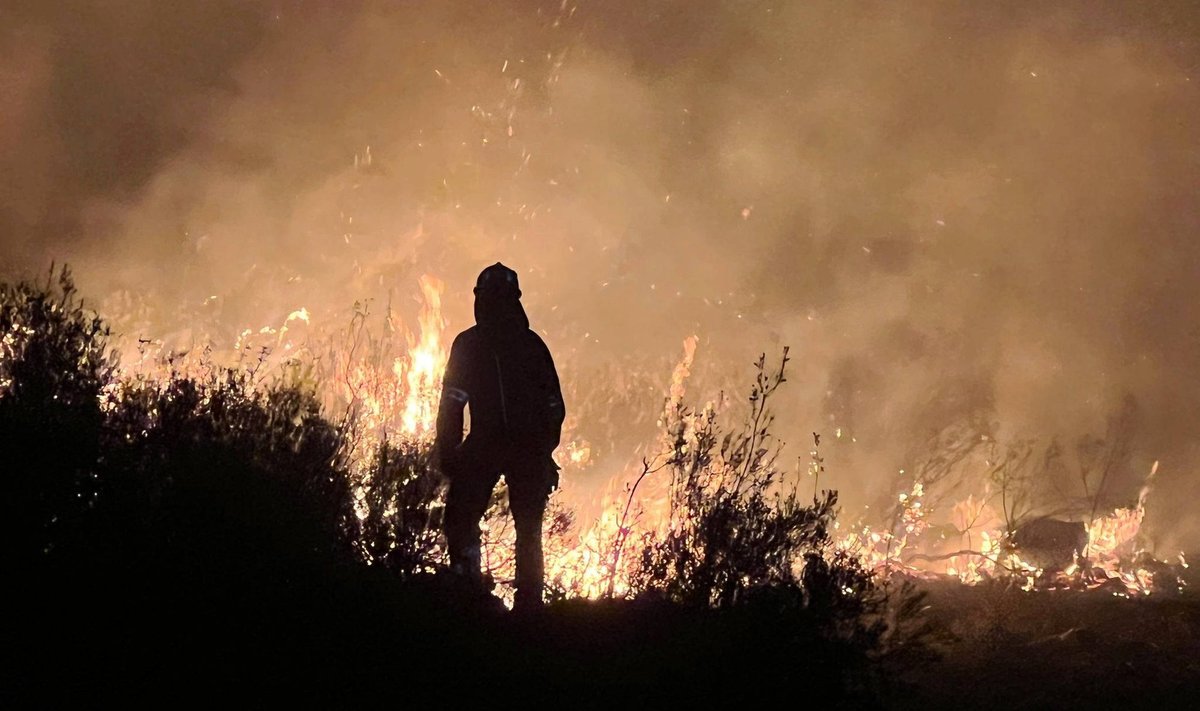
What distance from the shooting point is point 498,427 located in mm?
7285

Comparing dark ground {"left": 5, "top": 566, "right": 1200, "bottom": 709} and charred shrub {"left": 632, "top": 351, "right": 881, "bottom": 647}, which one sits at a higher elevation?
charred shrub {"left": 632, "top": 351, "right": 881, "bottom": 647}

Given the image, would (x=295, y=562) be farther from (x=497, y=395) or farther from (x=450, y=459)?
(x=497, y=395)

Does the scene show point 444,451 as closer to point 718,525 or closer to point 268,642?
point 268,642

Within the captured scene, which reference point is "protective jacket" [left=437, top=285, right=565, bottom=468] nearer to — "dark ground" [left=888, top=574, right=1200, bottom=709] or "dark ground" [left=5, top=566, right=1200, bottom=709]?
"dark ground" [left=5, top=566, right=1200, bottom=709]

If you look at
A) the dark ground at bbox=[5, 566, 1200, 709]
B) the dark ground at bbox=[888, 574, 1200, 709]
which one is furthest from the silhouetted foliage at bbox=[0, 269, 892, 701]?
the dark ground at bbox=[888, 574, 1200, 709]

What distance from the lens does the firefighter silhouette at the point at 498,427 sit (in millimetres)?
7199

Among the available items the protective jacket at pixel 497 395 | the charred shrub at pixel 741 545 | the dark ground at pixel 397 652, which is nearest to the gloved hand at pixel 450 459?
the protective jacket at pixel 497 395

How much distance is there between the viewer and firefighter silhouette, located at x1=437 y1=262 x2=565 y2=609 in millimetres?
7199

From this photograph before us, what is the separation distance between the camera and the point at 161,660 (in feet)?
16.1

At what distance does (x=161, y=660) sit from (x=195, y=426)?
4.16 metres

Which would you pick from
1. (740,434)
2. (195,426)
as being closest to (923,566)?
(740,434)

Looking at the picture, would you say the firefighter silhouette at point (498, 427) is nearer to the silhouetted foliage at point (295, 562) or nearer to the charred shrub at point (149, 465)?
the silhouetted foliage at point (295, 562)

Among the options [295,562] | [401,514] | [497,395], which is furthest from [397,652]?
[401,514]

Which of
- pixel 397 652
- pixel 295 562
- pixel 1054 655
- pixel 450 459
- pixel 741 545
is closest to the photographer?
pixel 397 652
